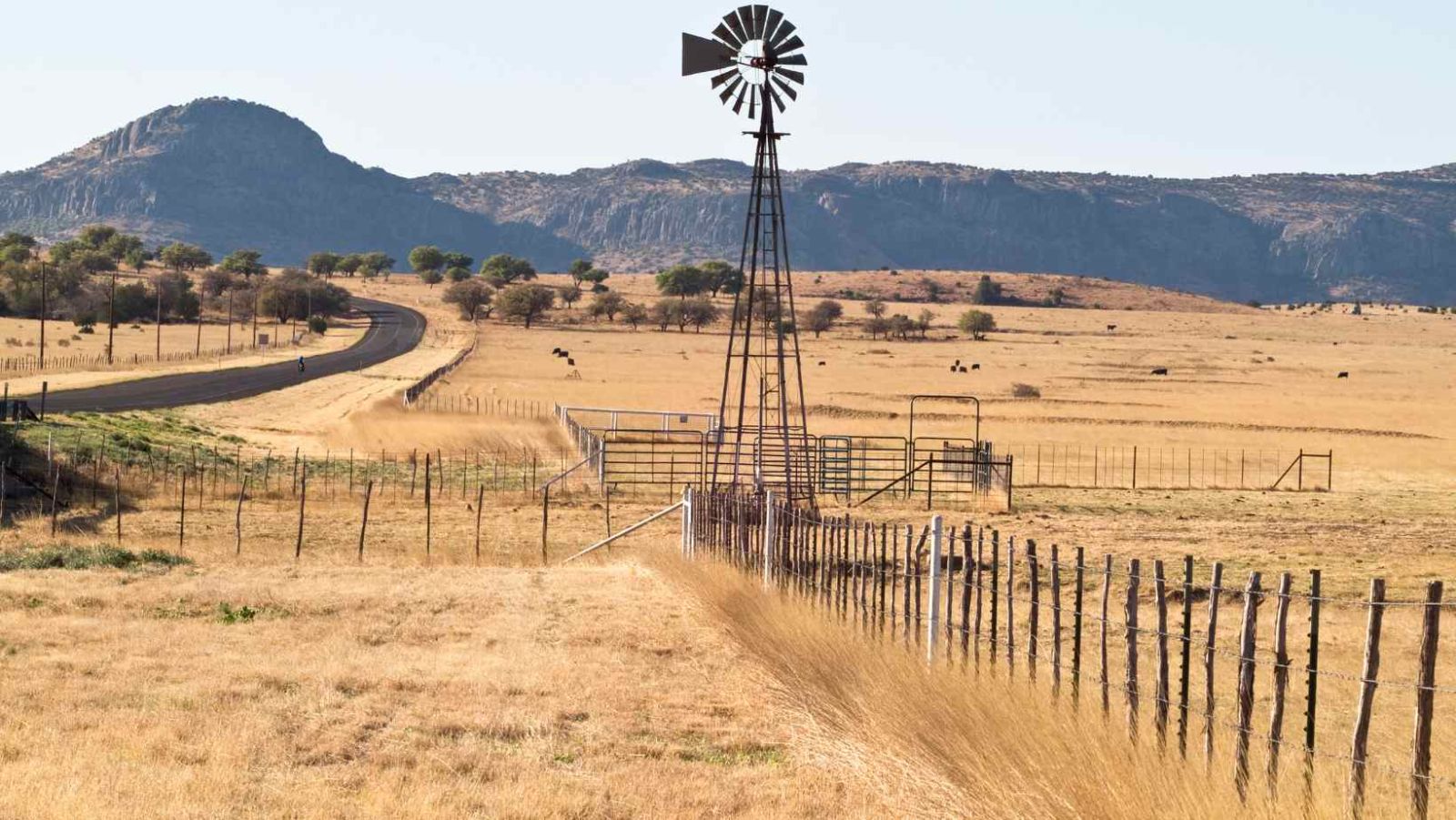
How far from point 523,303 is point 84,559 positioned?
141m

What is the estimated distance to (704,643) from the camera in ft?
57.7

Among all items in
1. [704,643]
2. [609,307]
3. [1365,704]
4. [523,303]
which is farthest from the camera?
[609,307]

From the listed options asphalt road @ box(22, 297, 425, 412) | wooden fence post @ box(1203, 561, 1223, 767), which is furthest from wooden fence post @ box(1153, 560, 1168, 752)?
asphalt road @ box(22, 297, 425, 412)

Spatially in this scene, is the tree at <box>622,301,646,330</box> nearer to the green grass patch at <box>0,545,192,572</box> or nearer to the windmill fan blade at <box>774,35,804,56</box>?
the windmill fan blade at <box>774,35,804,56</box>

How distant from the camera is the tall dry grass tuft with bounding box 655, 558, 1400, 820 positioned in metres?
9.08

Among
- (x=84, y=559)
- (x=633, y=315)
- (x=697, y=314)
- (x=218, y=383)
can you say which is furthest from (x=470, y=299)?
(x=84, y=559)

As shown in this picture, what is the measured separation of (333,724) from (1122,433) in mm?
55957

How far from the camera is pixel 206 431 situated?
52594 mm

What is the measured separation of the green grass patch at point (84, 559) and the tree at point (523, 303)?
135m

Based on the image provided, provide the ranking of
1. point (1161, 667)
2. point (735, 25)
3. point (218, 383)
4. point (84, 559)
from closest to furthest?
point (1161, 667) < point (84, 559) < point (735, 25) < point (218, 383)

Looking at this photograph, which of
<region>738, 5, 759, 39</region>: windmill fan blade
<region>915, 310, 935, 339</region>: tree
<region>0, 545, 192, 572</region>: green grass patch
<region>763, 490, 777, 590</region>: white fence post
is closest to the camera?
<region>763, 490, 777, 590</region>: white fence post

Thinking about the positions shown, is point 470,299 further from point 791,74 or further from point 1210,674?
point 1210,674

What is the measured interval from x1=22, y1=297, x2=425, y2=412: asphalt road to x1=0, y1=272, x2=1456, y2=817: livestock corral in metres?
14.4

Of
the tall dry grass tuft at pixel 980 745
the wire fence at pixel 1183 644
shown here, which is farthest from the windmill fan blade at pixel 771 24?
the tall dry grass tuft at pixel 980 745
